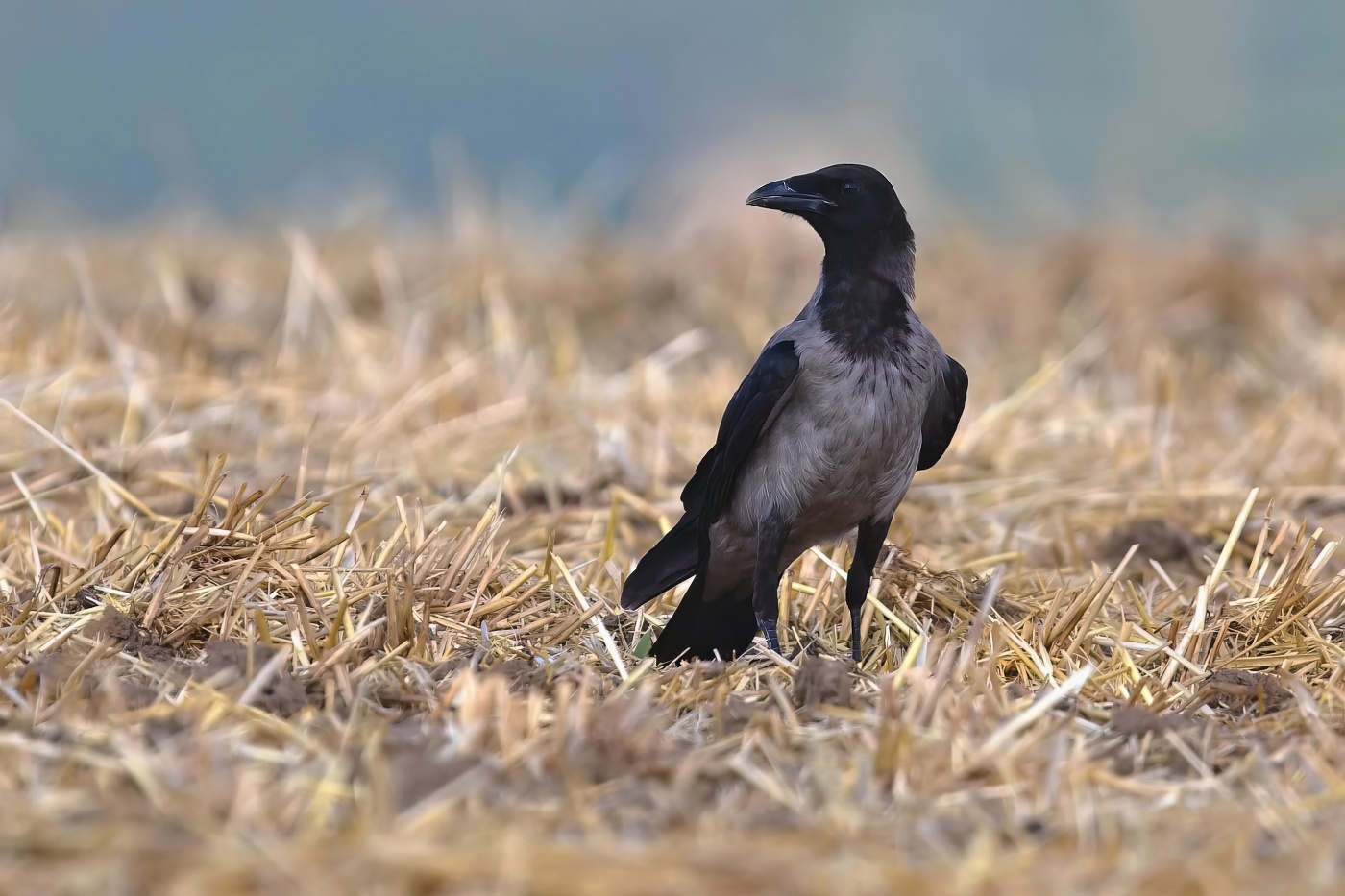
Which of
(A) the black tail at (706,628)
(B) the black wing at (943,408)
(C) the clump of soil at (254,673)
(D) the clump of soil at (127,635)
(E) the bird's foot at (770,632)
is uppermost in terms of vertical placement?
(B) the black wing at (943,408)

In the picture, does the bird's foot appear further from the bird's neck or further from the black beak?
the black beak

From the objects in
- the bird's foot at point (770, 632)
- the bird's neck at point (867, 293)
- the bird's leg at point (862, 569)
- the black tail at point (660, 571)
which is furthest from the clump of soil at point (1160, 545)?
the black tail at point (660, 571)

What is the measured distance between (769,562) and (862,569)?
0.82ft

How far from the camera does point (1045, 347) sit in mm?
9180

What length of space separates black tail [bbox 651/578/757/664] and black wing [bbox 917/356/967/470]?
666mm

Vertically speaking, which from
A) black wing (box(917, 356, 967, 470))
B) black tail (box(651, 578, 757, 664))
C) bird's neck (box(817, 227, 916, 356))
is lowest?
black tail (box(651, 578, 757, 664))

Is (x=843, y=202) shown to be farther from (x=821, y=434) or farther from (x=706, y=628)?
(x=706, y=628)

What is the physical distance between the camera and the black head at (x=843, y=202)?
4.26 metres

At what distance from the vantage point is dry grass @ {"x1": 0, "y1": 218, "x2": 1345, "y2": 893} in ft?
7.68

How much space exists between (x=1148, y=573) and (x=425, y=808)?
10.4ft

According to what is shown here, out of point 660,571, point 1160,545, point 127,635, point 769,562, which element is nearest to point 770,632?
point 769,562

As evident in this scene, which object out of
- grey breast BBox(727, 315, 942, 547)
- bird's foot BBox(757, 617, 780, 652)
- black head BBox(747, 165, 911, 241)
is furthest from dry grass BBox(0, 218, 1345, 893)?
black head BBox(747, 165, 911, 241)

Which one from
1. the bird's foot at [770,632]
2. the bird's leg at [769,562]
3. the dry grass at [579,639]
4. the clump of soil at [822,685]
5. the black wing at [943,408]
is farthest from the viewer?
the black wing at [943,408]

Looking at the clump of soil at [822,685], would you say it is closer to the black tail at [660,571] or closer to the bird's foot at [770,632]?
the bird's foot at [770,632]
